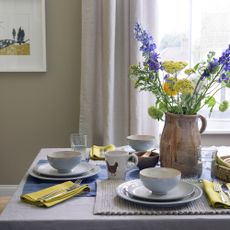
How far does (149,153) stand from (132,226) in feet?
2.02

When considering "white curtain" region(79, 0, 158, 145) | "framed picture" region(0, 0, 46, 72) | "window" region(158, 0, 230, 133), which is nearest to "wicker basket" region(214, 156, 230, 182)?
"white curtain" region(79, 0, 158, 145)

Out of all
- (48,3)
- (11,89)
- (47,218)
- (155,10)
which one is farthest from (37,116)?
(47,218)

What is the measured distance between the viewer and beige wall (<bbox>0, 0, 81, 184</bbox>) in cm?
322

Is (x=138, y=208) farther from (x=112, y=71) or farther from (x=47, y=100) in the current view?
(x=47, y=100)

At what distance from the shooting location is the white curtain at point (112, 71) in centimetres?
304

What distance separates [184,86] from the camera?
1583mm

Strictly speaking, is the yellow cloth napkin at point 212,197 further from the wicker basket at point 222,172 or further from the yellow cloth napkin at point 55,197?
the yellow cloth napkin at point 55,197

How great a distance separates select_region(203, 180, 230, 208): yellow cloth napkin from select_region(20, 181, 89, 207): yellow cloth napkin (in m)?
0.41

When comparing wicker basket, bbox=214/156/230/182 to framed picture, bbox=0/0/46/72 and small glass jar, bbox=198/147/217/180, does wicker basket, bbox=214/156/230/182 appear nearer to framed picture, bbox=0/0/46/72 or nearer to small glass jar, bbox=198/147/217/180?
small glass jar, bbox=198/147/217/180

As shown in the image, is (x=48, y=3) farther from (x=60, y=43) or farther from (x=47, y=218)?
(x=47, y=218)

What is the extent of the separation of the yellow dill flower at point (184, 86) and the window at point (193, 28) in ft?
5.75

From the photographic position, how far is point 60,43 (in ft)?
10.6

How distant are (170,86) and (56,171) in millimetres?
555

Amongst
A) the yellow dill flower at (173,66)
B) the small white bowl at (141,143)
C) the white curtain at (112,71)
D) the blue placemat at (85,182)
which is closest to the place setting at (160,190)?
the blue placemat at (85,182)
